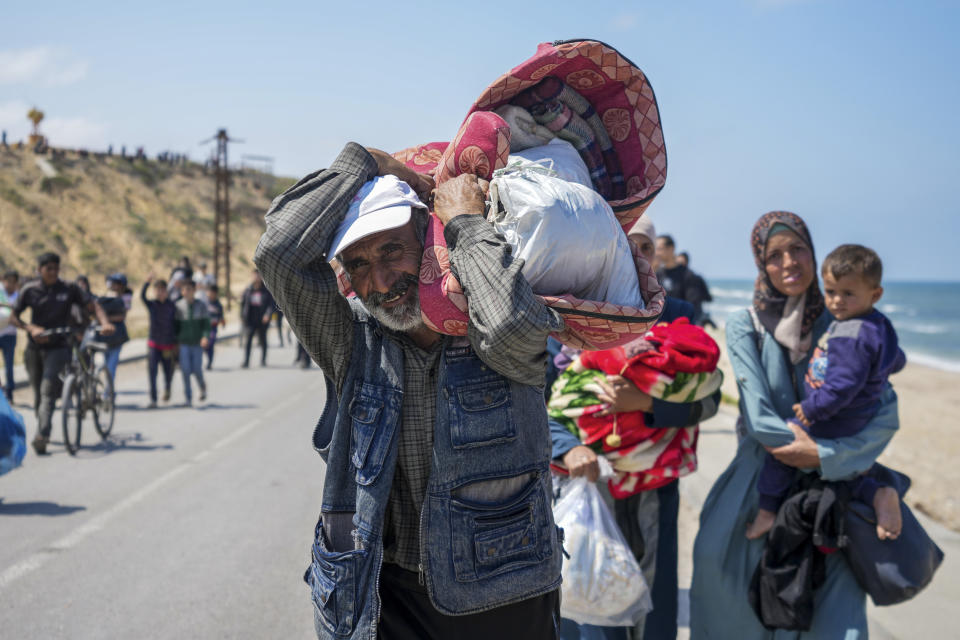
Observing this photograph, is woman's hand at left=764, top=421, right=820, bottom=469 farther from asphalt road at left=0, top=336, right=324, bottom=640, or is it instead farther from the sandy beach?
the sandy beach

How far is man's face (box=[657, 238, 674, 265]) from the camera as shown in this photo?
28.8 ft

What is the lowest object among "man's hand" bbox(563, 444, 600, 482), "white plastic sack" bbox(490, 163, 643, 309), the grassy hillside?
"man's hand" bbox(563, 444, 600, 482)

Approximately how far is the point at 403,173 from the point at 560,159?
0.43m

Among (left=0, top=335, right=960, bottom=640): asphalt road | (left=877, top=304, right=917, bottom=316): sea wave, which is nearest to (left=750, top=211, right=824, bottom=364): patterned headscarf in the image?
(left=0, top=335, right=960, bottom=640): asphalt road

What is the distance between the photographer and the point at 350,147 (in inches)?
81.3

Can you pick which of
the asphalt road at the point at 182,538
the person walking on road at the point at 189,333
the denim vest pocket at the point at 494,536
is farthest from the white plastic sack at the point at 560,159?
the person walking on road at the point at 189,333

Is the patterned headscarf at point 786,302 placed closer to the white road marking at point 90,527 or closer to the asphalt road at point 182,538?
the asphalt road at point 182,538

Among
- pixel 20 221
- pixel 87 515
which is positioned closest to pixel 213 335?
pixel 87 515

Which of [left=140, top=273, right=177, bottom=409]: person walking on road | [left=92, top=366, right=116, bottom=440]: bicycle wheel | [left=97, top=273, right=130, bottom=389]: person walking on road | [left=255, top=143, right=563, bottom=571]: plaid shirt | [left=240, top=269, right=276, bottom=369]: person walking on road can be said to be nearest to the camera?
[left=255, top=143, right=563, bottom=571]: plaid shirt

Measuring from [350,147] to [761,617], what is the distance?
8.40 ft

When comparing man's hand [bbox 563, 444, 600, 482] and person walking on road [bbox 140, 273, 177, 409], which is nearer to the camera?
man's hand [bbox 563, 444, 600, 482]

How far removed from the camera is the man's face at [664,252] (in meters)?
8.79

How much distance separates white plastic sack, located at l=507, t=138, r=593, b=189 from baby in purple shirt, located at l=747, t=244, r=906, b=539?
154 cm

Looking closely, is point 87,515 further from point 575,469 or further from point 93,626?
point 575,469
